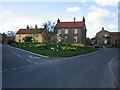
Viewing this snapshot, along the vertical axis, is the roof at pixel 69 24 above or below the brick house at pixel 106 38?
above

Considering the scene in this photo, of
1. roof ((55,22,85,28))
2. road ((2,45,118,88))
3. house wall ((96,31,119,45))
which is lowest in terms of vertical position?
road ((2,45,118,88))

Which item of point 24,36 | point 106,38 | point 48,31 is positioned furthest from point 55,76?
point 106,38

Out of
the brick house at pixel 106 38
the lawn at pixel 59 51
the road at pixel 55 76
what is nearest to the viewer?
the road at pixel 55 76


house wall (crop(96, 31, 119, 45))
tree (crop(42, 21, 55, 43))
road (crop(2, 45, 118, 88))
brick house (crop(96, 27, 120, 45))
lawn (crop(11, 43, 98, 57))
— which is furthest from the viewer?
house wall (crop(96, 31, 119, 45))

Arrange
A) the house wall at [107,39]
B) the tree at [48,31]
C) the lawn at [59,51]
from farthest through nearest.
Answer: the house wall at [107,39], the tree at [48,31], the lawn at [59,51]

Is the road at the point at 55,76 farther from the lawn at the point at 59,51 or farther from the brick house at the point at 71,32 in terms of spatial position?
the brick house at the point at 71,32

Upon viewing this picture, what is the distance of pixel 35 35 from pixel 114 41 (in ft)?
125

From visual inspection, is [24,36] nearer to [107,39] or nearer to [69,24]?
[69,24]

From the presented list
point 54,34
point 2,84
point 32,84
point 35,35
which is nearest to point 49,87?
point 32,84

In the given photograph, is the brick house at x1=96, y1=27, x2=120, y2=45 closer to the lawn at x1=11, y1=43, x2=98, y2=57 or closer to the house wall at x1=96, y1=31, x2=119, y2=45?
the house wall at x1=96, y1=31, x2=119, y2=45

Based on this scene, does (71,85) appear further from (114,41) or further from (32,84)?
(114,41)

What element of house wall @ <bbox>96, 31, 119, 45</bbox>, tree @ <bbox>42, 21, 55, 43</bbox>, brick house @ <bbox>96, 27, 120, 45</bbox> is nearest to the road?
tree @ <bbox>42, 21, 55, 43</bbox>

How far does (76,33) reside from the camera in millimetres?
58938

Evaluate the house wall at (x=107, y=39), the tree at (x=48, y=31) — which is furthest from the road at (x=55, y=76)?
the house wall at (x=107, y=39)
